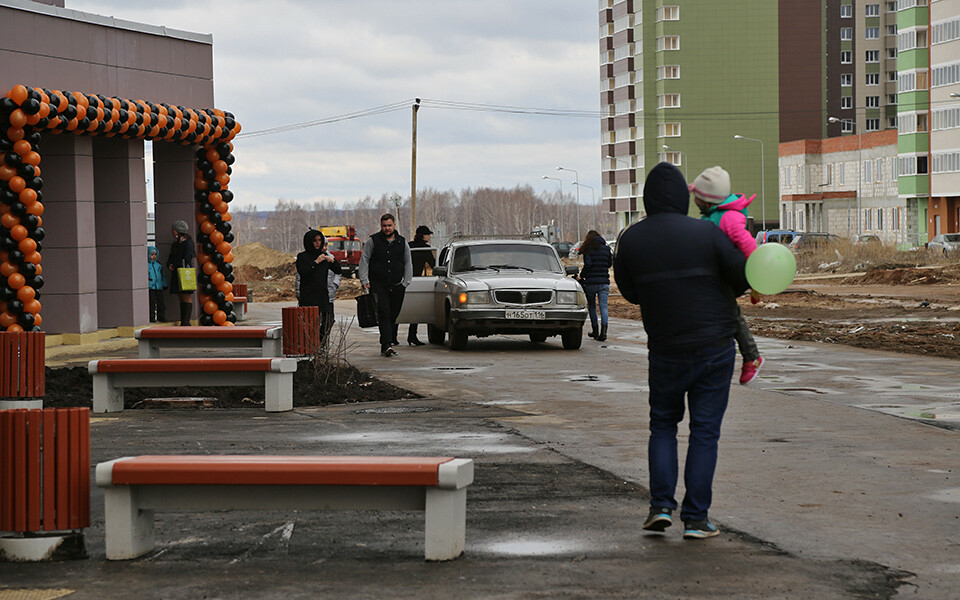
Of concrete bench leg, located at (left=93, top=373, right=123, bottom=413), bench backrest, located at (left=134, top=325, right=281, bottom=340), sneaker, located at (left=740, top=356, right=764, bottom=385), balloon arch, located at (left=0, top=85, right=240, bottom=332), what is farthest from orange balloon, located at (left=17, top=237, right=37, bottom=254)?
sneaker, located at (left=740, top=356, right=764, bottom=385)

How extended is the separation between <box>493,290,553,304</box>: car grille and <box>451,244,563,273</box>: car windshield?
1.24 meters

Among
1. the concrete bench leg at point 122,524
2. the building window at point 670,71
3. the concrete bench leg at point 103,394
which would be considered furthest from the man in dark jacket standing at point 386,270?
the building window at point 670,71

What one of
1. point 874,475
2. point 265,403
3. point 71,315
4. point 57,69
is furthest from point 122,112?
point 874,475

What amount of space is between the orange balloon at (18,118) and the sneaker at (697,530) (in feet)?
49.6

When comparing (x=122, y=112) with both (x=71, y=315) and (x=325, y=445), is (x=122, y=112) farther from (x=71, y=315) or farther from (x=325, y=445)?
(x=325, y=445)

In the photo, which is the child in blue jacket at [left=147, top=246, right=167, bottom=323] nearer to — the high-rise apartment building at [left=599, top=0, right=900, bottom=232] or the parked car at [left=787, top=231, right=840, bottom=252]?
the parked car at [left=787, top=231, right=840, bottom=252]

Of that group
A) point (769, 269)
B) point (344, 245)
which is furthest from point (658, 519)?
point (344, 245)

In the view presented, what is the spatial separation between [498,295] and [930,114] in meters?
76.6

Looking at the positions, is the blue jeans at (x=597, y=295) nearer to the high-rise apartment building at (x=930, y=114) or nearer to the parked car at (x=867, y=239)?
the parked car at (x=867, y=239)

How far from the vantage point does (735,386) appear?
15.1 m

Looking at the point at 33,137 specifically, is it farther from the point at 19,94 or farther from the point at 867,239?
the point at 867,239

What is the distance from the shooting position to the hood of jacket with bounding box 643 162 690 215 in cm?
724

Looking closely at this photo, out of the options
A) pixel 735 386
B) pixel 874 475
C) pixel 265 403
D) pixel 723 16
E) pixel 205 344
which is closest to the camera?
pixel 874 475

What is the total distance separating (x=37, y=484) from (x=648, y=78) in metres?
124
